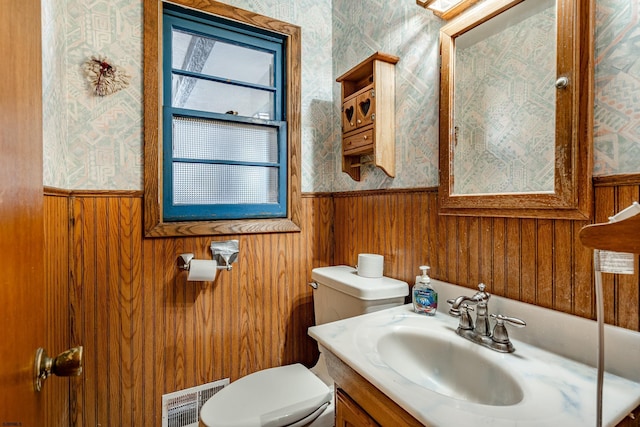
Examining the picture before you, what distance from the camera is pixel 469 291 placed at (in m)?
1.06

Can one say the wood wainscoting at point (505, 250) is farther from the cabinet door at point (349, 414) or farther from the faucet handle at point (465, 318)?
the cabinet door at point (349, 414)

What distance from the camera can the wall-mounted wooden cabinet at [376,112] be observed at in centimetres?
136

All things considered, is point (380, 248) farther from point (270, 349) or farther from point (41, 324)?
point (41, 324)

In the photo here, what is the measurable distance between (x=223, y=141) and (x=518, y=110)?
A: 131 centimetres

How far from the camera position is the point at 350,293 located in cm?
131

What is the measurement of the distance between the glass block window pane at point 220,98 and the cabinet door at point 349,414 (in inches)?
56.1

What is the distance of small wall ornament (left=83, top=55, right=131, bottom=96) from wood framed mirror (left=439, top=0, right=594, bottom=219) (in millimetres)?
1358

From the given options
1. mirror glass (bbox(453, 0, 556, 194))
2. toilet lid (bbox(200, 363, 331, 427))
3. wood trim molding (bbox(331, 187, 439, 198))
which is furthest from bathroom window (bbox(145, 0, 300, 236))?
mirror glass (bbox(453, 0, 556, 194))

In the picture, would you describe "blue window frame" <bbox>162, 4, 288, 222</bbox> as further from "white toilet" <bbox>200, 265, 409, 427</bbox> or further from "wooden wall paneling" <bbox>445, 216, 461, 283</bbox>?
"wooden wall paneling" <bbox>445, 216, 461, 283</bbox>

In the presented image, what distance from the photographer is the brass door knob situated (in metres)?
0.53

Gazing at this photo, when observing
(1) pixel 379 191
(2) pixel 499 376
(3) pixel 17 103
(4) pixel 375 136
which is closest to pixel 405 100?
(4) pixel 375 136

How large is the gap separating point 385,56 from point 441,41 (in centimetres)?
26

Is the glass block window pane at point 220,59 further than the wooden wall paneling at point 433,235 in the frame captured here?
Yes

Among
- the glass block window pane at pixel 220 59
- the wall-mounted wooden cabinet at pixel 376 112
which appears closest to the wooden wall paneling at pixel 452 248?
the wall-mounted wooden cabinet at pixel 376 112
